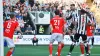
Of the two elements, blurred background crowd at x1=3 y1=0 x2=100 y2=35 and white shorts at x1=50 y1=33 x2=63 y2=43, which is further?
blurred background crowd at x1=3 y1=0 x2=100 y2=35

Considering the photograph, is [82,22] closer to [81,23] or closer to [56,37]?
[81,23]

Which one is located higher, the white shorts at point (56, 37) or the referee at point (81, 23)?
the referee at point (81, 23)

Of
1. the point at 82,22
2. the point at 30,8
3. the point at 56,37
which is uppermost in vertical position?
the point at 82,22

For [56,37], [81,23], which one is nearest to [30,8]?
[81,23]

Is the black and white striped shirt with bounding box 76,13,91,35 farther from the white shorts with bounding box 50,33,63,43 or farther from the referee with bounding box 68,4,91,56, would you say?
the white shorts with bounding box 50,33,63,43

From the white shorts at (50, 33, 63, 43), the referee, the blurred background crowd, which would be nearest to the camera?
the white shorts at (50, 33, 63, 43)

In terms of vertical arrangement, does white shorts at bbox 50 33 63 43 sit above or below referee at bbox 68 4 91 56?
below

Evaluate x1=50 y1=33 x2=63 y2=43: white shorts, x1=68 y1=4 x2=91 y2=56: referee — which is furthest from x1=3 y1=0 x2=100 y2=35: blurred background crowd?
x1=50 y1=33 x2=63 y2=43: white shorts

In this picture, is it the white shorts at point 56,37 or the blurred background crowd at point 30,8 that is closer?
the white shorts at point 56,37

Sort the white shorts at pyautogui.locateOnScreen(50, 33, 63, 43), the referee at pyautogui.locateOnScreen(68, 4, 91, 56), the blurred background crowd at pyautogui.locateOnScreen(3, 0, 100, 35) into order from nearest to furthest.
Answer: the white shorts at pyautogui.locateOnScreen(50, 33, 63, 43)
the referee at pyautogui.locateOnScreen(68, 4, 91, 56)
the blurred background crowd at pyautogui.locateOnScreen(3, 0, 100, 35)

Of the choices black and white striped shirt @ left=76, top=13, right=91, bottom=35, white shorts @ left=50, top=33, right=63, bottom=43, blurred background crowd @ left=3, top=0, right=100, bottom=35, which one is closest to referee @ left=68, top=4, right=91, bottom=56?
black and white striped shirt @ left=76, top=13, right=91, bottom=35

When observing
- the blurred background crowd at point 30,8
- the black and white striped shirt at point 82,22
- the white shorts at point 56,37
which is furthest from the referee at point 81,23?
the blurred background crowd at point 30,8

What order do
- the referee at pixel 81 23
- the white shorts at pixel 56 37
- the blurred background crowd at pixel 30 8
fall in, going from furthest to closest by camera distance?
the blurred background crowd at pixel 30 8
the referee at pixel 81 23
the white shorts at pixel 56 37

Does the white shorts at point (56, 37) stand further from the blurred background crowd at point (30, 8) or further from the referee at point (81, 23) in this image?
the blurred background crowd at point (30, 8)
